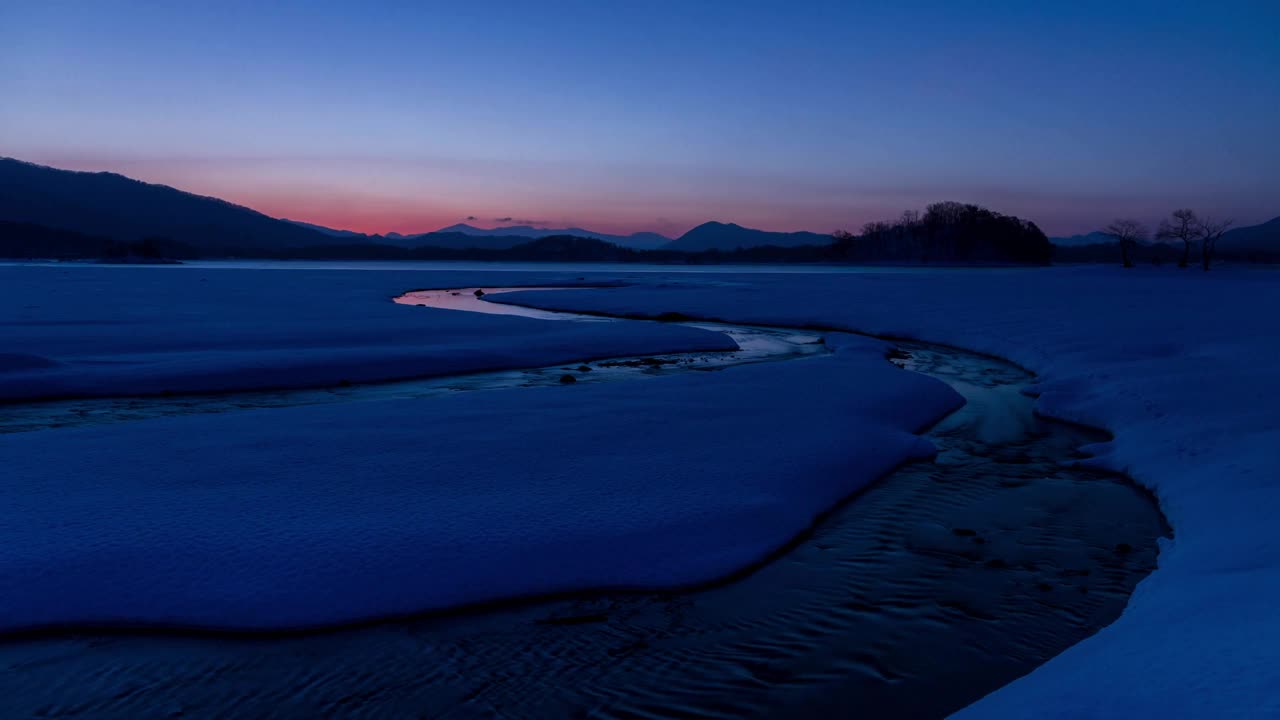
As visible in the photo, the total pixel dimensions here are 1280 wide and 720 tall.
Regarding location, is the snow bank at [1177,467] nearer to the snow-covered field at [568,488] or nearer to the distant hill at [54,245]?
the snow-covered field at [568,488]

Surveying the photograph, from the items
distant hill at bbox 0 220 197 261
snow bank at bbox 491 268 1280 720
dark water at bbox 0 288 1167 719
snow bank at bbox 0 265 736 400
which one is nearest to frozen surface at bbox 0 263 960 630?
dark water at bbox 0 288 1167 719

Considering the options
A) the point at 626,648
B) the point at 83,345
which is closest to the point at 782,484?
the point at 626,648

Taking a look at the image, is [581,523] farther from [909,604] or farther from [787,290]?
[787,290]

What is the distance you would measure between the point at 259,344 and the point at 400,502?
33.7 feet

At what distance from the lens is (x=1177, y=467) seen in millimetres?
6004

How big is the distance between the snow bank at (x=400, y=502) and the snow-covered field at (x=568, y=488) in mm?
22

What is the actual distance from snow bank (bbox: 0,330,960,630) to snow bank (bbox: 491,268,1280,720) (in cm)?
200

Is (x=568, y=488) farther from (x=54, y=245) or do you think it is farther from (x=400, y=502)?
(x=54, y=245)

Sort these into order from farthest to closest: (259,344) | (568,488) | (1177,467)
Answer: (259,344) → (1177,467) → (568,488)

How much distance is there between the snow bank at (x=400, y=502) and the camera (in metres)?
3.87

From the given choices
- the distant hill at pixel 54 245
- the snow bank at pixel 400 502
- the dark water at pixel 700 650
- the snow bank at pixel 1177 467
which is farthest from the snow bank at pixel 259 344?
the distant hill at pixel 54 245

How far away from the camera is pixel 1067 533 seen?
5051mm

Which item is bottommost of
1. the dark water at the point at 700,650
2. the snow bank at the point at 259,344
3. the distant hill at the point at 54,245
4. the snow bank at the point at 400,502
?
the dark water at the point at 700,650

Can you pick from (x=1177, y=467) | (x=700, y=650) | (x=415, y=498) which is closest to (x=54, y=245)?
(x=415, y=498)
